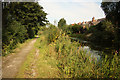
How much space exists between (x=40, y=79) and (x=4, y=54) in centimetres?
386

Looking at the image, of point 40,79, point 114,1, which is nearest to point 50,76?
point 40,79

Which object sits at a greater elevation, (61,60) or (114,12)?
(114,12)

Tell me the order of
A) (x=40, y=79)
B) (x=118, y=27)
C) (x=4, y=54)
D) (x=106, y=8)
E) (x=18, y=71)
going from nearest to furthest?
(x=40, y=79), (x=18, y=71), (x=4, y=54), (x=118, y=27), (x=106, y=8)

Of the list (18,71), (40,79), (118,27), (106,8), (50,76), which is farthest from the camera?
(106,8)

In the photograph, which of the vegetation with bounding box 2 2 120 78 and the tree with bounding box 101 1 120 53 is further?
the tree with bounding box 101 1 120 53

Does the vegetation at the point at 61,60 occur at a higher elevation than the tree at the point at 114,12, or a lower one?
lower

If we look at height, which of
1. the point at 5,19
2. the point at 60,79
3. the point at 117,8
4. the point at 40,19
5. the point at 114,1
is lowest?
the point at 60,79

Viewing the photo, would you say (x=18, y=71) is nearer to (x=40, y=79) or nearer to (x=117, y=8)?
(x=40, y=79)

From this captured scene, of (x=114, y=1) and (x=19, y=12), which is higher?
(x=114, y=1)

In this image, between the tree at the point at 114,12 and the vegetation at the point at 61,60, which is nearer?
the vegetation at the point at 61,60

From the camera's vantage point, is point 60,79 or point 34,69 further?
point 34,69

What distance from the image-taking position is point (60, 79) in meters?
2.85

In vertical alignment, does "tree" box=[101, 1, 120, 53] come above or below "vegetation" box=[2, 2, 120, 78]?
above

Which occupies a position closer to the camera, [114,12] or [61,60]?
[61,60]
